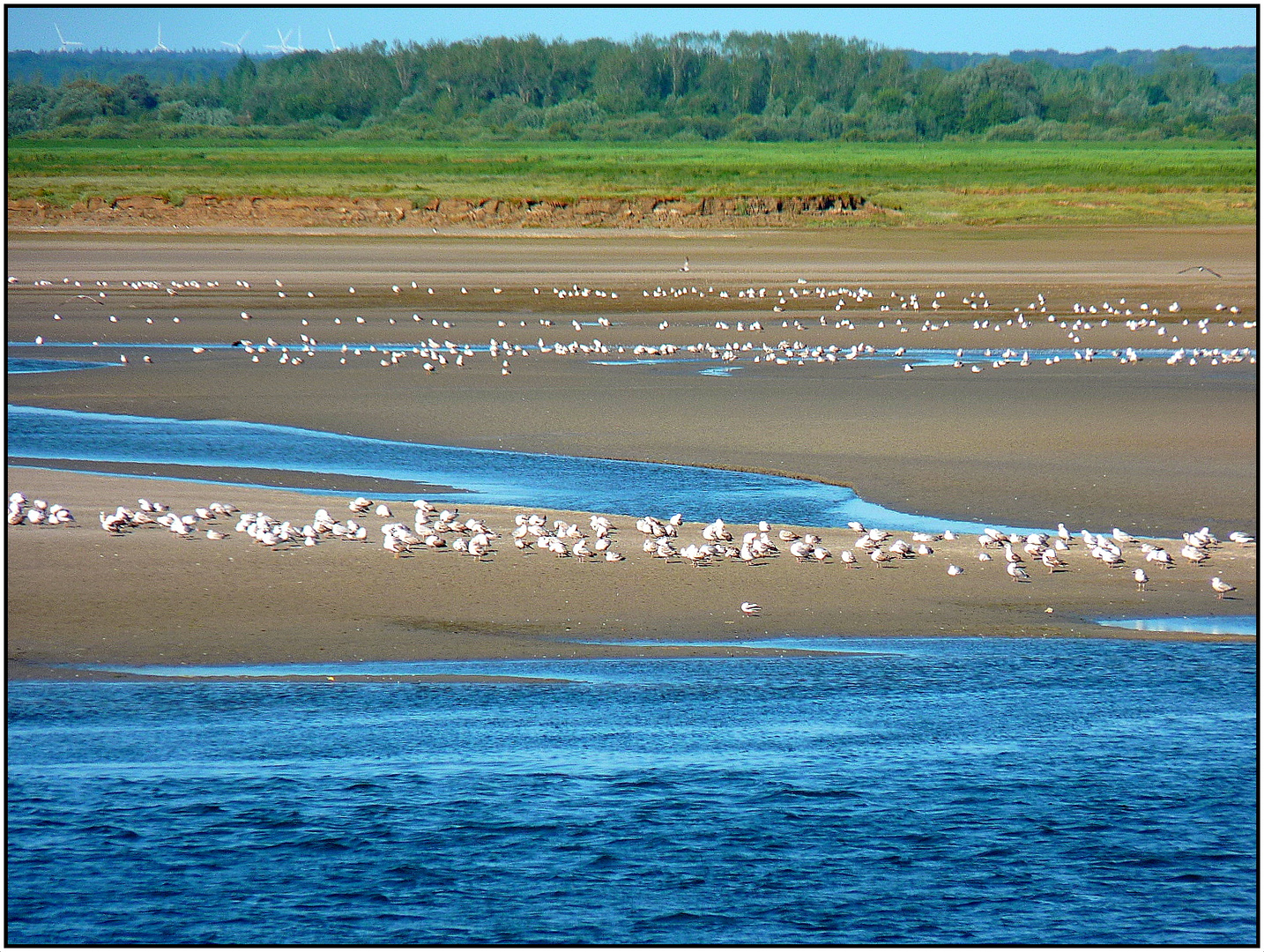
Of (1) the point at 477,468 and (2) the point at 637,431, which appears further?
(2) the point at 637,431

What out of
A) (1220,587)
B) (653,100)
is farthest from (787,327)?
(653,100)

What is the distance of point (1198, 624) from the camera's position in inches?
311

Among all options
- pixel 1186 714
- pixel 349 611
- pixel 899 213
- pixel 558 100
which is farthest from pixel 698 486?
pixel 558 100

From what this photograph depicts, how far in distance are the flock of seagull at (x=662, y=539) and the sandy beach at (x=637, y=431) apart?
90 mm

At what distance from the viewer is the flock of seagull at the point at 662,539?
29.3 ft

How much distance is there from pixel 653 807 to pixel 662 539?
137 inches

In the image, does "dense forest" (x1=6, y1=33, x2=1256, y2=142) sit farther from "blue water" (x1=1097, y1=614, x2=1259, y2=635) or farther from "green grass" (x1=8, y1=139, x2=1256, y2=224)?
"blue water" (x1=1097, y1=614, x2=1259, y2=635)

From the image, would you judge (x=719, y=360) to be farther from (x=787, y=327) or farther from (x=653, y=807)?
(x=653, y=807)

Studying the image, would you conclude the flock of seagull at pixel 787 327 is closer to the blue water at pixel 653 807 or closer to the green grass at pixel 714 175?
the blue water at pixel 653 807

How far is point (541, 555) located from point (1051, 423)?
277 inches

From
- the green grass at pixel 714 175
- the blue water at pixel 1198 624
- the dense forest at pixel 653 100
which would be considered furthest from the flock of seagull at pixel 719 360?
the dense forest at pixel 653 100

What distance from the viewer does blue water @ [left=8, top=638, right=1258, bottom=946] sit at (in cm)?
497

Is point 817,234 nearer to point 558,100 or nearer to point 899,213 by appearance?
point 899,213

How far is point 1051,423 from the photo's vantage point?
14484 millimetres
